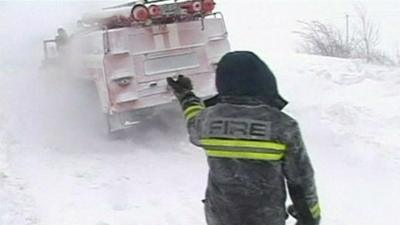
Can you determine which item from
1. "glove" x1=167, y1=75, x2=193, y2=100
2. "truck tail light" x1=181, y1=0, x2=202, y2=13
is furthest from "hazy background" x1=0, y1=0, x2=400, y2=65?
"glove" x1=167, y1=75, x2=193, y2=100

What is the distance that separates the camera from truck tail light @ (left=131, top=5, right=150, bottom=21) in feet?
27.5

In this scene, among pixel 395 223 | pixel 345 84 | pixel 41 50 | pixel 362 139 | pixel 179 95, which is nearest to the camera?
pixel 179 95

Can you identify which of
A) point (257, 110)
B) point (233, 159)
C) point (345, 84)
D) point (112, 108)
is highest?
point (257, 110)

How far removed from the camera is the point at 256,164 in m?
3.02

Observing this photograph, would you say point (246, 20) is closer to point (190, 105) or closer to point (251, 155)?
point (190, 105)

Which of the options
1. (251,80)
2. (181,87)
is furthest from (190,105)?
(251,80)

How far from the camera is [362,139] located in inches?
323

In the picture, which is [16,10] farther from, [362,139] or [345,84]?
[362,139]

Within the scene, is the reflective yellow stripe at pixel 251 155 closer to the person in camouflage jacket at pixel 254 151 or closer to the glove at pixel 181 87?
the person in camouflage jacket at pixel 254 151

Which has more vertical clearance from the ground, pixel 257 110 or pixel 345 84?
pixel 257 110

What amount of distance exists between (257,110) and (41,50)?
13956 mm

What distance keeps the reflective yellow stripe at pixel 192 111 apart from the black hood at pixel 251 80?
1.25 feet

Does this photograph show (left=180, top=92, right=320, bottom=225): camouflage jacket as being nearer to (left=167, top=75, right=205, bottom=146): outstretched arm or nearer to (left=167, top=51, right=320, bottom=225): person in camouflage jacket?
(left=167, top=51, right=320, bottom=225): person in camouflage jacket

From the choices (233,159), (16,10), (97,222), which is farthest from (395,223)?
(16,10)
